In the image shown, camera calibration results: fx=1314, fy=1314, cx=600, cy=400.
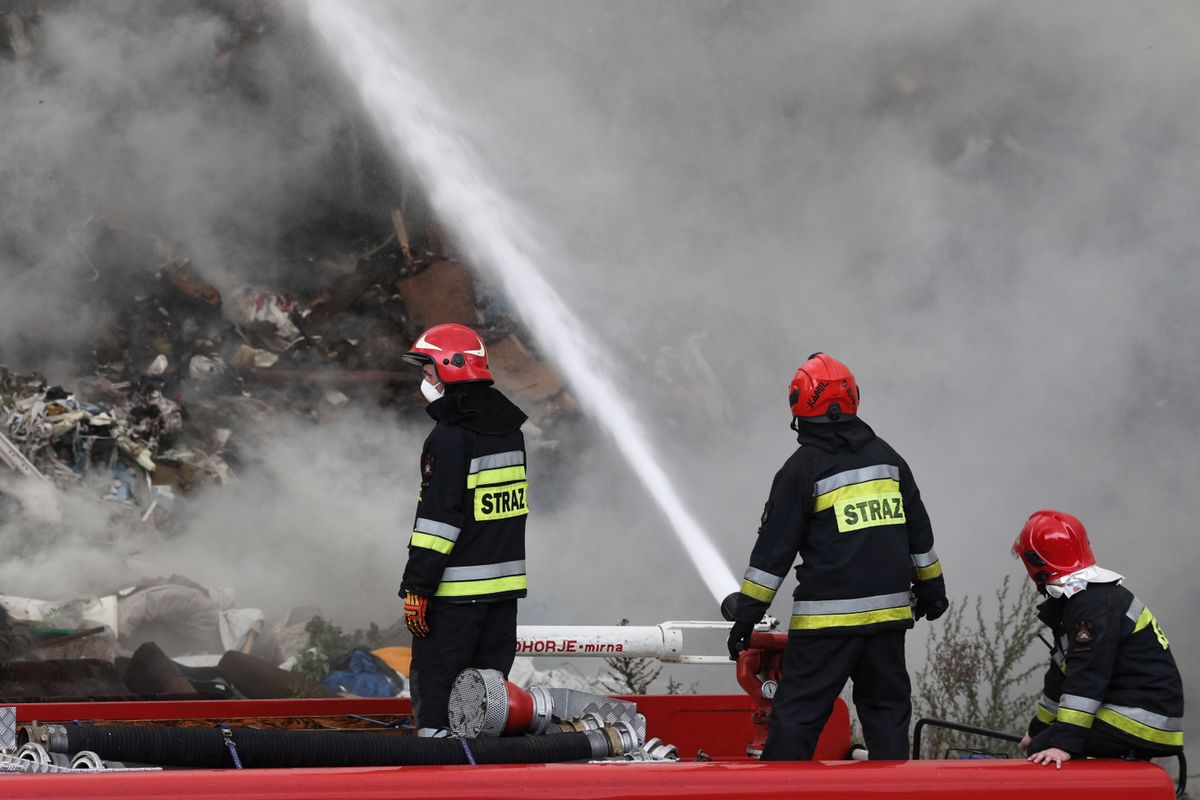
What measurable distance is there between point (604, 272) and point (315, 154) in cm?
253

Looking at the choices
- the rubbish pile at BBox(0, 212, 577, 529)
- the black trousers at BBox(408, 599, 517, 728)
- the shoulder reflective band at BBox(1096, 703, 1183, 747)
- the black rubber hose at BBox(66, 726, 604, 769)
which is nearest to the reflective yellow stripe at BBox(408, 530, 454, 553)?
the black trousers at BBox(408, 599, 517, 728)

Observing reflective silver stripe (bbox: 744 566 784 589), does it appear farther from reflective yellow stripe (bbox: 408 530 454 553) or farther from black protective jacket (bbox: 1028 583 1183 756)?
reflective yellow stripe (bbox: 408 530 454 553)

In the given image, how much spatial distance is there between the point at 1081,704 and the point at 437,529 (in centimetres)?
201

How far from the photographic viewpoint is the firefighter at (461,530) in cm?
427

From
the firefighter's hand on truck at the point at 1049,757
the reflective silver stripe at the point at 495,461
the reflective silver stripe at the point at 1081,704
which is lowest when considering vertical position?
the firefighter's hand on truck at the point at 1049,757

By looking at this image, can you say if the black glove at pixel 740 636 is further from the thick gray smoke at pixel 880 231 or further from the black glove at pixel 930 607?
the thick gray smoke at pixel 880 231

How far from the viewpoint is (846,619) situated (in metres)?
3.93

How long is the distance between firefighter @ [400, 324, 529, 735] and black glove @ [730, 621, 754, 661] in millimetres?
780

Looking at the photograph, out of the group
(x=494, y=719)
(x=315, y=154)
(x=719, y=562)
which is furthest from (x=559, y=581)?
(x=494, y=719)

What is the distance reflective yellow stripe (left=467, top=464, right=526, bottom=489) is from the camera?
4.38 metres

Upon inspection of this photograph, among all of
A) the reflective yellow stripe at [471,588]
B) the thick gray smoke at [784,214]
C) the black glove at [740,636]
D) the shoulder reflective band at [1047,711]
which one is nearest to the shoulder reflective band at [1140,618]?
the shoulder reflective band at [1047,711]

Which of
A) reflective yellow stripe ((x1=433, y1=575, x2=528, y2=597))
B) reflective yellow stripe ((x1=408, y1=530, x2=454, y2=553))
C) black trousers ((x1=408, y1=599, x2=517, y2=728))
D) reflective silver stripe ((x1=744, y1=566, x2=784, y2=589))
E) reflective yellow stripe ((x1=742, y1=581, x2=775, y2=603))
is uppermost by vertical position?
reflective yellow stripe ((x1=408, y1=530, x2=454, y2=553))

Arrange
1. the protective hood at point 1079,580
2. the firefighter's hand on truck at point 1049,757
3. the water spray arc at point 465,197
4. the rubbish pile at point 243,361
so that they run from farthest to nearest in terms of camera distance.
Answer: the water spray arc at point 465,197 → the rubbish pile at point 243,361 → the protective hood at point 1079,580 → the firefighter's hand on truck at point 1049,757

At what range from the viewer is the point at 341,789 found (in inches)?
104
